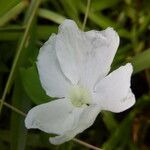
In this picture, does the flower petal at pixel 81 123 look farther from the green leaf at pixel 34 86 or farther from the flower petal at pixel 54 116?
the green leaf at pixel 34 86

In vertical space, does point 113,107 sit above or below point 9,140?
above

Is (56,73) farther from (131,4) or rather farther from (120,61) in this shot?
(131,4)

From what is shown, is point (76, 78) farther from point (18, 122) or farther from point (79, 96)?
point (18, 122)

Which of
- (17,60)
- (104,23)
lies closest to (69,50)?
(17,60)

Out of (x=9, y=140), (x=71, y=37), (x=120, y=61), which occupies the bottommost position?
(x=9, y=140)

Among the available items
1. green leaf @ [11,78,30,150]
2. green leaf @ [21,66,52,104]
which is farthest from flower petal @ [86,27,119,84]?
green leaf @ [11,78,30,150]

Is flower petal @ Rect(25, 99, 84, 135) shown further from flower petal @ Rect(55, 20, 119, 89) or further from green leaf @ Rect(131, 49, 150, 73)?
green leaf @ Rect(131, 49, 150, 73)

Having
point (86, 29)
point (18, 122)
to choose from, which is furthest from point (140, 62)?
point (18, 122)

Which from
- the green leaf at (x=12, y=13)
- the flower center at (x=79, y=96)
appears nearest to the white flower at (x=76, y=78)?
the flower center at (x=79, y=96)
